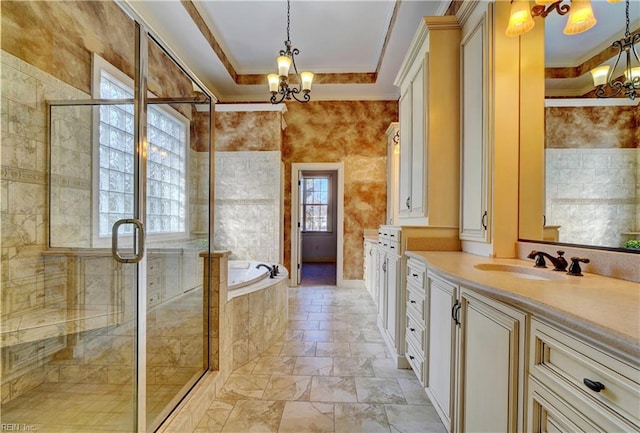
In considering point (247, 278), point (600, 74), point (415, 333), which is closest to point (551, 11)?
point (600, 74)

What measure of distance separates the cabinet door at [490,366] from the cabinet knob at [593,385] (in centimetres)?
23

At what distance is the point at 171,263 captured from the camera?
2.54 metres

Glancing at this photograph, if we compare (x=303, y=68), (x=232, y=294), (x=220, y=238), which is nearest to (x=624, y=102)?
(x=232, y=294)

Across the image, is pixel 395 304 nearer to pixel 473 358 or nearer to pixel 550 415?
pixel 473 358

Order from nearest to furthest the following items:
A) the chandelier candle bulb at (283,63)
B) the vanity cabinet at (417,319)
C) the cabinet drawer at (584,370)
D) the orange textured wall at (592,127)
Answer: the cabinet drawer at (584,370)
the orange textured wall at (592,127)
the vanity cabinet at (417,319)
the chandelier candle bulb at (283,63)

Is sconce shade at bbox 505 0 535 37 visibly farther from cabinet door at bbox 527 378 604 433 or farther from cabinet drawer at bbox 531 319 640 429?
cabinet door at bbox 527 378 604 433

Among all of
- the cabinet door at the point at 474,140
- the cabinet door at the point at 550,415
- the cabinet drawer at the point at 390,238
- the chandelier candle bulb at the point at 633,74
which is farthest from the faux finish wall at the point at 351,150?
the cabinet door at the point at 550,415

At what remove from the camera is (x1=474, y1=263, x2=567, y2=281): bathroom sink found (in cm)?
124

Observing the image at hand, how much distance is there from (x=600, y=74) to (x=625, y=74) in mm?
100

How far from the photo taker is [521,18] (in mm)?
1449

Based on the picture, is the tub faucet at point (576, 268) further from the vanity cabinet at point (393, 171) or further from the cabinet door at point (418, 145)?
the vanity cabinet at point (393, 171)

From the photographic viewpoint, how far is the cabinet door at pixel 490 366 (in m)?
0.91

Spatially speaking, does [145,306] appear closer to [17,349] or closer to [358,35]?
[17,349]

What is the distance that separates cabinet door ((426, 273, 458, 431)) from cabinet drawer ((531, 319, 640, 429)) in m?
0.52
